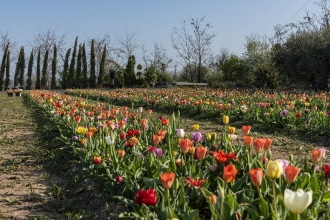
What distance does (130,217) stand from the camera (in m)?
2.44

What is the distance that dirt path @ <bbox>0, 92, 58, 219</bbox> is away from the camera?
3359 millimetres

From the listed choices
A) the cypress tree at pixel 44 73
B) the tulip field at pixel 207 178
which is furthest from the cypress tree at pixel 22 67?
the tulip field at pixel 207 178

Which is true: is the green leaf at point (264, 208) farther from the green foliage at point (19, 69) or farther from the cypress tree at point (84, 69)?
the green foliage at point (19, 69)

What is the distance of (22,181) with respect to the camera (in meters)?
4.36

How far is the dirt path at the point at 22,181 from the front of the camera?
3359 millimetres

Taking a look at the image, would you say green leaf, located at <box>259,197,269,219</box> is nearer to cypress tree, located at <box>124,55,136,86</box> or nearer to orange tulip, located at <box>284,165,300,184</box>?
orange tulip, located at <box>284,165,300,184</box>

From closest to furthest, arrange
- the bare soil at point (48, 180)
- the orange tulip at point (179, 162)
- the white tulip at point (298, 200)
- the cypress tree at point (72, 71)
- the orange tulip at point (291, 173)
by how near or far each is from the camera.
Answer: the white tulip at point (298, 200)
the orange tulip at point (291, 173)
the orange tulip at point (179, 162)
the bare soil at point (48, 180)
the cypress tree at point (72, 71)

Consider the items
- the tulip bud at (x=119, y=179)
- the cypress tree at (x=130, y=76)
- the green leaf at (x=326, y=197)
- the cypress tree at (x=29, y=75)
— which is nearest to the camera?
the green leaf at (x=326, y=197)

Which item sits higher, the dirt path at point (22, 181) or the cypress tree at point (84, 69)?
the cypress tree at point (84, 69)

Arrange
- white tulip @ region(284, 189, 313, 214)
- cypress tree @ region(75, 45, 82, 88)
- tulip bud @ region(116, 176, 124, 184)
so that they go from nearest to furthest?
white tulip @ region(284, 189, 313, 214) → tulip bud @ region(116, 176, 124, 184) → cypress tree @ region(75, 45, 82, 88)

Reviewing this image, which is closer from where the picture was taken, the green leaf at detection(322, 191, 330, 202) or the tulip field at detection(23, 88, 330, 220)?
the tulip field at detection(23, 88, 330, 220)

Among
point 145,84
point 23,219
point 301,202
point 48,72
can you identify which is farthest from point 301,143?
point 48,72

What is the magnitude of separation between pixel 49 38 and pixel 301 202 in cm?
5873

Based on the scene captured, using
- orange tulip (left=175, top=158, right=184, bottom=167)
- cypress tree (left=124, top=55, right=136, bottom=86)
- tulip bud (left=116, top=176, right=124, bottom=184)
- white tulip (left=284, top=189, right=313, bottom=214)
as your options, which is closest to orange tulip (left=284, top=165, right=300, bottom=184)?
white tulip (left=284, top=189, right=313, bottom=214)
